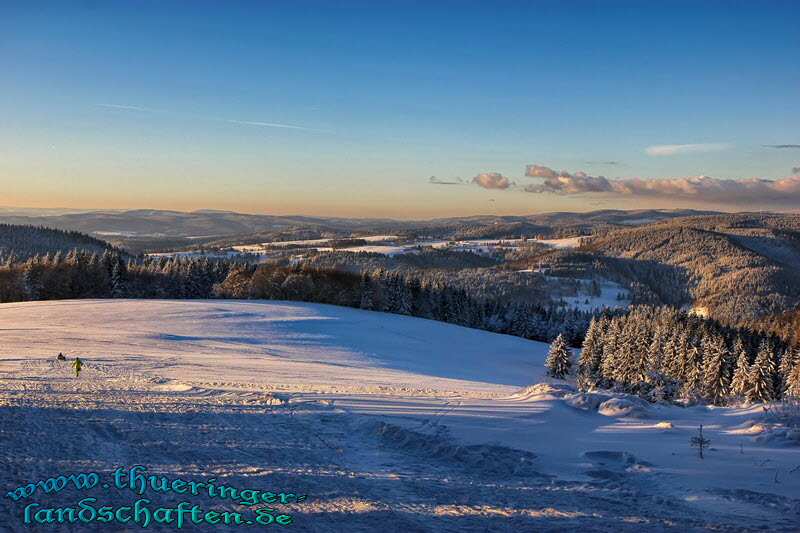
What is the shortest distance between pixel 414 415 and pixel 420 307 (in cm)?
7594

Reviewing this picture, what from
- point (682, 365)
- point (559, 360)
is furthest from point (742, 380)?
point (559, 360)

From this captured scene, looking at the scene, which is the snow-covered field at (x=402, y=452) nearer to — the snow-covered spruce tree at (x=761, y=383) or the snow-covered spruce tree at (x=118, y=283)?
the snow-covered spruce tree at (x=761, y=383)

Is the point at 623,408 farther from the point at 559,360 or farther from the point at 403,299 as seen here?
the point at 403,299

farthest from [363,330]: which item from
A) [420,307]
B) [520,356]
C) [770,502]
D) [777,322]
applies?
[777,322]

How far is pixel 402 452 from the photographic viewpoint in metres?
10.7

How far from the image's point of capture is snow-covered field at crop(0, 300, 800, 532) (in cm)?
785

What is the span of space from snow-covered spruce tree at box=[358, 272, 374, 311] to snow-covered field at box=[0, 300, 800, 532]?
59404 mm

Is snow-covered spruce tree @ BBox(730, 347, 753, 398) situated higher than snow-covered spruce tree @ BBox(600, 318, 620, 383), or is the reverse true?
snow-covered spruce tree @ BBox(730, 347, 753, 398)

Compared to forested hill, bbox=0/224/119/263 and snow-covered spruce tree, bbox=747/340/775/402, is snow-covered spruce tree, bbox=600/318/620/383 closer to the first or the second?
snow-covered spruce tree, bbox=747/340/775/402

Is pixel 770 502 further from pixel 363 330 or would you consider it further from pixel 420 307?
pixel 420 307

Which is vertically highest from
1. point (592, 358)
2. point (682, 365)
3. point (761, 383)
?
point (761, 383)

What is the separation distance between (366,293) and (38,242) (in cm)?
15294

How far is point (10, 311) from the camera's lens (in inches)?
1983

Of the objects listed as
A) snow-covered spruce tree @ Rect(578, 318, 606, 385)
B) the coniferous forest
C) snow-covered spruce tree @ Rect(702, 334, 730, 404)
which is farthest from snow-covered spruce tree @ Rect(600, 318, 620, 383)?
snow-covered spruce tree @ Rect(702, 334, 730, 404)
